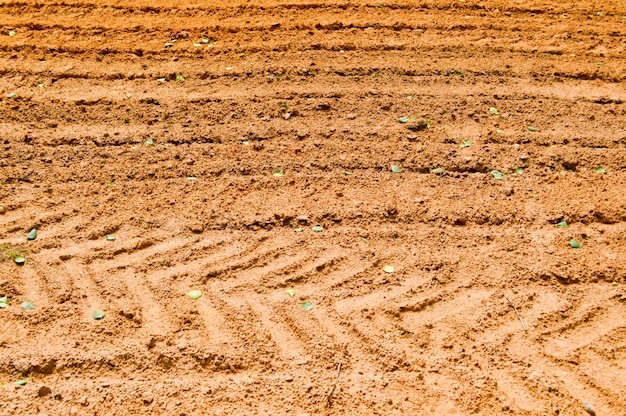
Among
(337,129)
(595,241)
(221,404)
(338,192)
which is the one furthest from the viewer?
(337,129)

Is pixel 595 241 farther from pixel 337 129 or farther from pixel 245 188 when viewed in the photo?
pixel 245 188

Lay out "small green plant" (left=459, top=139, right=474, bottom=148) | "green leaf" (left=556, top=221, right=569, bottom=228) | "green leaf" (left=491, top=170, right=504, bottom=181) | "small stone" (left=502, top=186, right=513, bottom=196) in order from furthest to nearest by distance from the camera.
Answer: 1. "small green plant" (left=459, top=139, right=474, bottom=148)
2. "green leaf" (left=491, top=170, right=504, bottom=181)
3. "small stone" (left=502, top=186, right=513, bottom=196)
4. "green leaf" (left=556, top=221, right=569, bottom=228)

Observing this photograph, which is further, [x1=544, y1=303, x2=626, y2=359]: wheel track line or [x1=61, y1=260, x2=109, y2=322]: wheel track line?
[x1=61, y1=260, x2=109, y2=322]: wheel track line

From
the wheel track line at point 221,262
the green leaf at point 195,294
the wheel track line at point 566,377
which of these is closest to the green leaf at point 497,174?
the wheel track line at point 566,377

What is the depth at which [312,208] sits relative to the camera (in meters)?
3.90

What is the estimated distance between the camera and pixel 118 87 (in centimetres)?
495

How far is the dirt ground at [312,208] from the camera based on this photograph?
9.96ft

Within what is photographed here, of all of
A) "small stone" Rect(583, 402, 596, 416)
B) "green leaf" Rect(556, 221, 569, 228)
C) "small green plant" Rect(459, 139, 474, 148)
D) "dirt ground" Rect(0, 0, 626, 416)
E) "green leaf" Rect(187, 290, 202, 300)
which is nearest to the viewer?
"small stone" Rect(583, 402, 596, 416)

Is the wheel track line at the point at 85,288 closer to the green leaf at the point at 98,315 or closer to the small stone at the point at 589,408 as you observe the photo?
the green leaf at the point at 98,315

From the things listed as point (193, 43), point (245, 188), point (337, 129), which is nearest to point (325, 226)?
point (245, 188)

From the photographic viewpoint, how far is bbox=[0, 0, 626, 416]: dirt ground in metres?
3.04

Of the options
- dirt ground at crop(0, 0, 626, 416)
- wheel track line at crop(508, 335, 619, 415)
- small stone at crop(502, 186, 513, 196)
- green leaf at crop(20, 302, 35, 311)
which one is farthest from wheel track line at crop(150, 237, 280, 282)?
small stone at crop(502, 186, 513, 196)

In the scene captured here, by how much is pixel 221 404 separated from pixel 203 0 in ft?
14.7

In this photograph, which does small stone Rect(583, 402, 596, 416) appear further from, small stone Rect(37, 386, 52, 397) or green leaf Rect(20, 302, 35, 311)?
green leaf Rect(20, 302, 35, 311)
